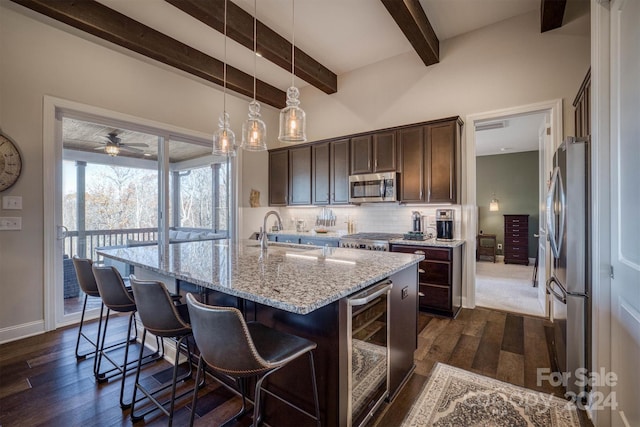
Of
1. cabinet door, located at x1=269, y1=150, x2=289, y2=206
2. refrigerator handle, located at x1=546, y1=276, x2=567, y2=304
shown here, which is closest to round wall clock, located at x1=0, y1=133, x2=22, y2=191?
cabinet door, located at x1=269, y1=150, x2=289, y2=206

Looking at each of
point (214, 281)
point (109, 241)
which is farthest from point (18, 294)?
point (214, 281)

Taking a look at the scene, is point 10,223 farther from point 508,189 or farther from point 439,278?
point 508,189

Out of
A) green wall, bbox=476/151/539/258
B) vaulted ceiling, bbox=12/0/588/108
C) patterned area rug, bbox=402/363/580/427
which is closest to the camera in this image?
patterned area rug, bbox=402/363/580/427

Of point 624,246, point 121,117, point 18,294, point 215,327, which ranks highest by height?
point 121,117

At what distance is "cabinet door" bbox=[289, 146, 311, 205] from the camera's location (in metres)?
4.79

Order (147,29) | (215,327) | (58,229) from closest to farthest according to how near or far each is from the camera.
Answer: (215,327) → (58,229) → (147,29)

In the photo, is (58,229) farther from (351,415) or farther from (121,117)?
(351,415)

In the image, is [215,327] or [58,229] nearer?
[215,327]

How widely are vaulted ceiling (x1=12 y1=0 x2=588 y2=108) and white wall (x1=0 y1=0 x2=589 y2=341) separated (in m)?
0.19

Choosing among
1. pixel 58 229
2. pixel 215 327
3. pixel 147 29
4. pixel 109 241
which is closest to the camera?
pixel 215 327

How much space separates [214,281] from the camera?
4.66 feet

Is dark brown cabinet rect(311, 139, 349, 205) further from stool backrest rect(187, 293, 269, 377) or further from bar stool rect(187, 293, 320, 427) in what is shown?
stool backrest rect(187, 293, 269, 377)

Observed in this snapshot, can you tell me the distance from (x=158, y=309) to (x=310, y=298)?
900mm

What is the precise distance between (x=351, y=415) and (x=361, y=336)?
0.38m
